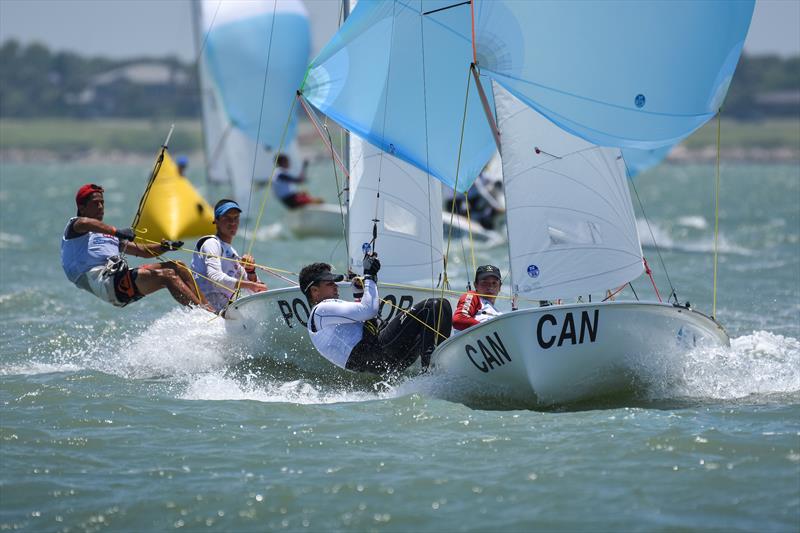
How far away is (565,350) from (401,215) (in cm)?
303

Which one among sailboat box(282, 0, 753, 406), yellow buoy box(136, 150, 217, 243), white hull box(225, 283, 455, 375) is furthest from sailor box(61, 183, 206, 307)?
sailboat box(282, 0, 753, 406)

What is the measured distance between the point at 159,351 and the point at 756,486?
511 cm

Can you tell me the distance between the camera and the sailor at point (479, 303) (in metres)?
7.88

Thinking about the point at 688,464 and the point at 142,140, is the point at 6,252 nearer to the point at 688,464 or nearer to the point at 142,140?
the point at 688,464

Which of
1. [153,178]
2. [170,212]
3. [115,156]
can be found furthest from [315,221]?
[115,156]

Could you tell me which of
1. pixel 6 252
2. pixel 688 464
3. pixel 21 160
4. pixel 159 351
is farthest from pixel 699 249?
pixel 21 160

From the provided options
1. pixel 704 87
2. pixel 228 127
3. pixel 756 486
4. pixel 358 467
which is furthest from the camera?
pixel 228 127

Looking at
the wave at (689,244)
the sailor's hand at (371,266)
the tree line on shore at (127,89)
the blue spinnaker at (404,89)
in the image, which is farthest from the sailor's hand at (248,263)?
the tree line on shore at (127,89)

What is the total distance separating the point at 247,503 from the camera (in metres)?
5.67

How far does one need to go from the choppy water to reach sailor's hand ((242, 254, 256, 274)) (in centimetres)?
52

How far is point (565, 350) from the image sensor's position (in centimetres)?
723

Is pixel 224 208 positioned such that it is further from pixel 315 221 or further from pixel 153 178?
pixel 315 221

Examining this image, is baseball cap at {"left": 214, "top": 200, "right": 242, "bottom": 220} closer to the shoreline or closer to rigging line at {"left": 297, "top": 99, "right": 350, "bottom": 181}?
rigging line at {"left": 297, "top": 99, "right": 350, "bottom": 181}

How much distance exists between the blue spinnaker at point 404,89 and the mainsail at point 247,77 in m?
11.1
